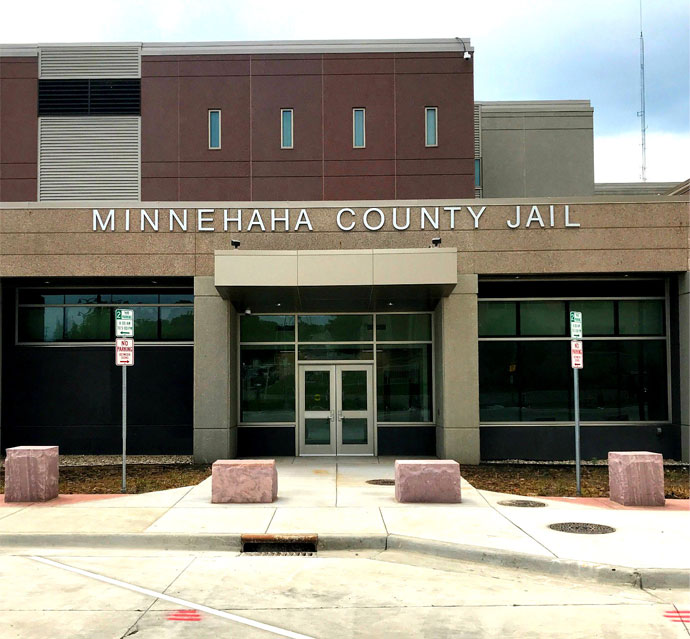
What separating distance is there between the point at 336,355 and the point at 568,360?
18.6 ft

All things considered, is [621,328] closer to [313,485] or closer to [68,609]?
[313,485]

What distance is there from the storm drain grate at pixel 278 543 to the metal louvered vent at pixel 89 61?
65.8 ft

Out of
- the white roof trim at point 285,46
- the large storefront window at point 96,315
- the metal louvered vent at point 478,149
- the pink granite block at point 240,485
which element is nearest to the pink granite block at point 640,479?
the pink granite block at point 240,485

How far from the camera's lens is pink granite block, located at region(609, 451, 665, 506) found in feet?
41.5

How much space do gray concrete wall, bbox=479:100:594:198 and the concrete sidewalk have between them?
60.2 ft

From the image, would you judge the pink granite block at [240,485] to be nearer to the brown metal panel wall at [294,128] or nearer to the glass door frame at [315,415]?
the glass door frame at [315,415]

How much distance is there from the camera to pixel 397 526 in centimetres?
1088

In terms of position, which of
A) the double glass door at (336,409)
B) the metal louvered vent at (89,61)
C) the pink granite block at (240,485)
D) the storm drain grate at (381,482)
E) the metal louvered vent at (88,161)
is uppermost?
the metal louvered vent at (89,61)

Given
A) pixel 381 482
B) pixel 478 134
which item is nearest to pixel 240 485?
pixel 381 482

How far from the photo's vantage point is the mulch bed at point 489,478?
47.2 feet

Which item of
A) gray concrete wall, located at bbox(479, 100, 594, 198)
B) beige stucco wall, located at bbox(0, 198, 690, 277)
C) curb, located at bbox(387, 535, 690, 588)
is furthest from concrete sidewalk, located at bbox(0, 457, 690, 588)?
gray concrete wall, located at bbox(479, 100, 594, 198)

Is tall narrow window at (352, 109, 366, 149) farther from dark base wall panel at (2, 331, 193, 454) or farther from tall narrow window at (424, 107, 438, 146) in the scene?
dark base wall panel at (2, 331, 193, 454)

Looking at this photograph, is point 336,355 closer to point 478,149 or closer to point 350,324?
point 350,324

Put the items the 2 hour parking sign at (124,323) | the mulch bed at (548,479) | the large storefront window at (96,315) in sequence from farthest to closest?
the large storefront window at (96,315) → the mulch bed at (548,479) → the 2 hour parking sign at (124,323)
